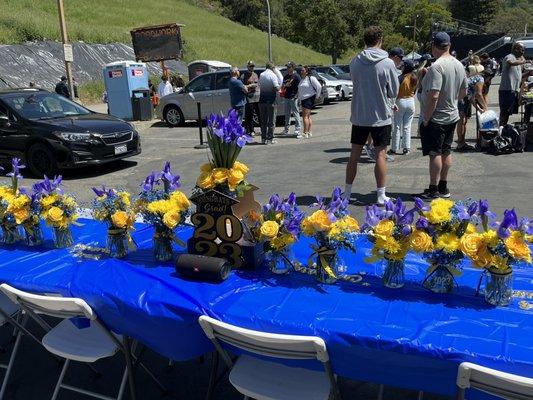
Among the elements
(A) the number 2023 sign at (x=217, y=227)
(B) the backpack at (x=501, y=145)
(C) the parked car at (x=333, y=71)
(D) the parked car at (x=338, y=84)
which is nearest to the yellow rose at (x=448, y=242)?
(A) the number 2023 sign at (x=217, y=227)

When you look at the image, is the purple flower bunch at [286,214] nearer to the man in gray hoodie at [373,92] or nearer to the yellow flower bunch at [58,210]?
the yellow flower bunch at [58,210]

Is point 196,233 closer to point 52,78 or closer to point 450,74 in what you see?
point 450,74

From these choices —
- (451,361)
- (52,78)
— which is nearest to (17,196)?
(451,361)

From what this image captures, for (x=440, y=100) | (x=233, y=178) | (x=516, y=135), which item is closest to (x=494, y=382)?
A: (x=233, y=178)

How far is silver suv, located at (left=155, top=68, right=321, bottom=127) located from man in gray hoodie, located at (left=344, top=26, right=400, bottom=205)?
929 cm

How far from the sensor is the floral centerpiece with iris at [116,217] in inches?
117

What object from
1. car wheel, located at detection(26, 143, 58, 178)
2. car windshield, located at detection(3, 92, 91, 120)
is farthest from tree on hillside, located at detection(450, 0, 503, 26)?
car wheel, located at detection(26, 143, 58, 178)

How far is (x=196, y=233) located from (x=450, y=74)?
4.35 m

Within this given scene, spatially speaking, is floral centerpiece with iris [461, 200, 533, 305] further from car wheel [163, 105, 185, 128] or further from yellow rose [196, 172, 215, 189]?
car wheel [163, 105, 185, 128]

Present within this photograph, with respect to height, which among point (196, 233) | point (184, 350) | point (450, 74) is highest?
point (450, 74)

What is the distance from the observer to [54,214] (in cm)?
316

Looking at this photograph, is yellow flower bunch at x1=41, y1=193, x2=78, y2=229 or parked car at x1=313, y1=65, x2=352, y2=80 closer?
yellow flower bunch at x1=41, y1=193, x2=78, y2=229

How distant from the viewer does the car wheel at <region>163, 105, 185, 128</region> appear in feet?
53.8

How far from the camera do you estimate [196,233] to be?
2773 millimetres
